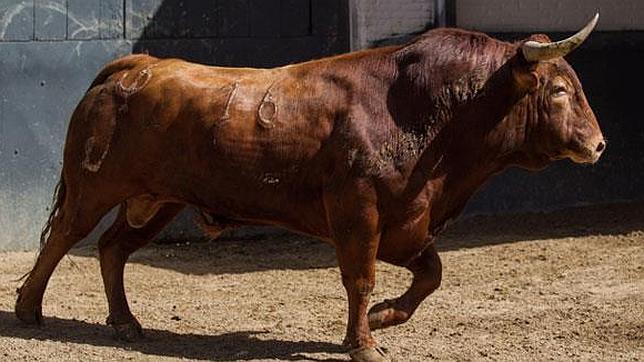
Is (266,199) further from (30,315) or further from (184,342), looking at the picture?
Result: (30,315)

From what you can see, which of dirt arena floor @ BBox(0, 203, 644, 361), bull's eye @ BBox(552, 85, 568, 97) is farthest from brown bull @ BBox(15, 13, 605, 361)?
dirt arena floor @ BBox(0, 203, 644, 361)

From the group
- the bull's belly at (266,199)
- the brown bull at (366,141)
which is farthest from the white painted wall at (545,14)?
the bull's belly at (266,199)

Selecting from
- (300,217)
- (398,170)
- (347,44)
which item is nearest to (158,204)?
(300,217)

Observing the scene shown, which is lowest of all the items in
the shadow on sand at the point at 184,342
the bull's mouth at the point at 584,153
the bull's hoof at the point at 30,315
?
the shadow on sand at the point at 184,342

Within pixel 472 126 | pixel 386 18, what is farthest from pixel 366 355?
pixel 386 18

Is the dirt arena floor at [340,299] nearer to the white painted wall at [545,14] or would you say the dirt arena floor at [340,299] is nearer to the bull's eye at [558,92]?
the bull's eye at [558,92]

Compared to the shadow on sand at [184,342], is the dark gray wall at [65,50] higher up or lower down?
higher up

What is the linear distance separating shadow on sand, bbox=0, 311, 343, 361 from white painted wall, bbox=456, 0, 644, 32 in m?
4.29

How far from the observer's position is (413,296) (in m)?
7.48

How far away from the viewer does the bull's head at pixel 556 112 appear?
7.33 metres

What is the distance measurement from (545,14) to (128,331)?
5.16 meters

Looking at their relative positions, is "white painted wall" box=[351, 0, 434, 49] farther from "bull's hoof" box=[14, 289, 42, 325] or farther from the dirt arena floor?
"bull's hoof" box=[14, 289, 42, 325]

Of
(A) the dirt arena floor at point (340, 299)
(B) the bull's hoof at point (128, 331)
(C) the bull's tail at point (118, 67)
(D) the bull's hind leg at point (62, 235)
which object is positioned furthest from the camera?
(C) the bull's tail at point (118, 67)

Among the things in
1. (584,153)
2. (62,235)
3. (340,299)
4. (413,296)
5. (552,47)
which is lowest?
(340,299)
